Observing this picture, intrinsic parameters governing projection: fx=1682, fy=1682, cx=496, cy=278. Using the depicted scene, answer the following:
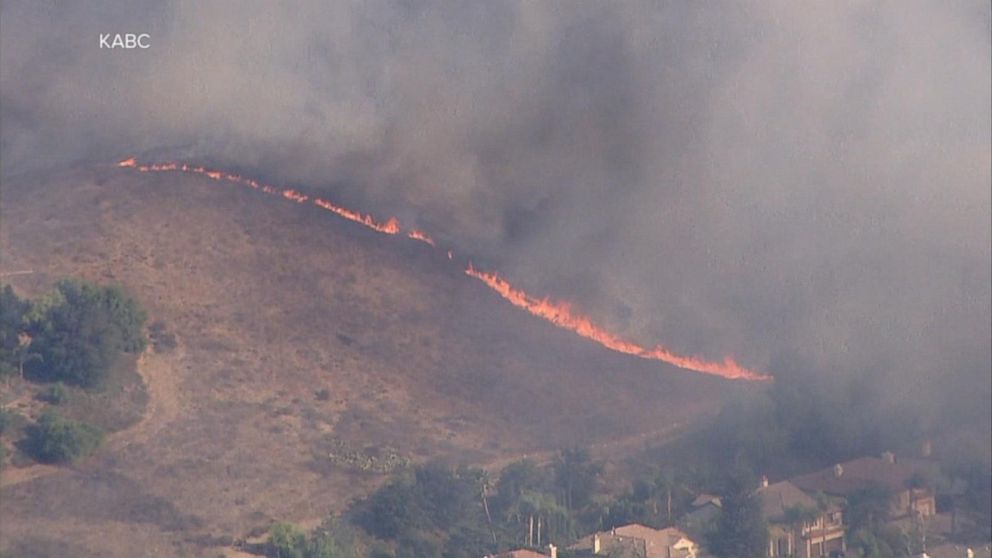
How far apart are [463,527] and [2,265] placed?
74.4ft

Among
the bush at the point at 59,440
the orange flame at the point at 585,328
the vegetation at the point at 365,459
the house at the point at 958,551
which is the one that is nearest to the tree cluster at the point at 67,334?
the bush at the point at 59,440

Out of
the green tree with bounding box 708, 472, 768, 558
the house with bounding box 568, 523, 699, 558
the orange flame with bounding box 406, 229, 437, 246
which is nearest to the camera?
the house with bounding box 568, 523, 699, 558

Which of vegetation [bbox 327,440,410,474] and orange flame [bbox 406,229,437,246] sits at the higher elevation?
orange flame [bbox 406,229,437,246]

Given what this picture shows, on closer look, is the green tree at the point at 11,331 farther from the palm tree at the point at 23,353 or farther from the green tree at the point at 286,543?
the green tree at the point at 286,543

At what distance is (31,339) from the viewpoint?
60.6 meters

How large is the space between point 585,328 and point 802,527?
19.5 meters

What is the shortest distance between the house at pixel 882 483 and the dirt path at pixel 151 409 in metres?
→ 23.1

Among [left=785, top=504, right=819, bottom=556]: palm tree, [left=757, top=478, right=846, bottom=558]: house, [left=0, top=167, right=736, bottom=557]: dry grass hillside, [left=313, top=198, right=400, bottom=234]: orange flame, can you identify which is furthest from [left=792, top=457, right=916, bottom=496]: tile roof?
[left=313, top=198, right=400, bottom=234]: orange flame

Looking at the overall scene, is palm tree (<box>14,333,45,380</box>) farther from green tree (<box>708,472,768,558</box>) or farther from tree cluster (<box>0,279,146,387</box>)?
green tree (<box>708,472,768,558</box>)

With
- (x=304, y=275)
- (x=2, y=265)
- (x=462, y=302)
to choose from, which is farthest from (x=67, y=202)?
(x=462, y=302)

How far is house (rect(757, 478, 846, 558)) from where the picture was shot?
2195 inches

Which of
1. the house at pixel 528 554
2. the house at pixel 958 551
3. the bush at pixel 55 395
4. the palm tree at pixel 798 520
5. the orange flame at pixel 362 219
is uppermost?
the orange flame at pixel 362 219

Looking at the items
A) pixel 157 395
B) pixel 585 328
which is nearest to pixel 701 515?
pixel 585 328

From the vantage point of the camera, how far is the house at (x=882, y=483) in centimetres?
6053
